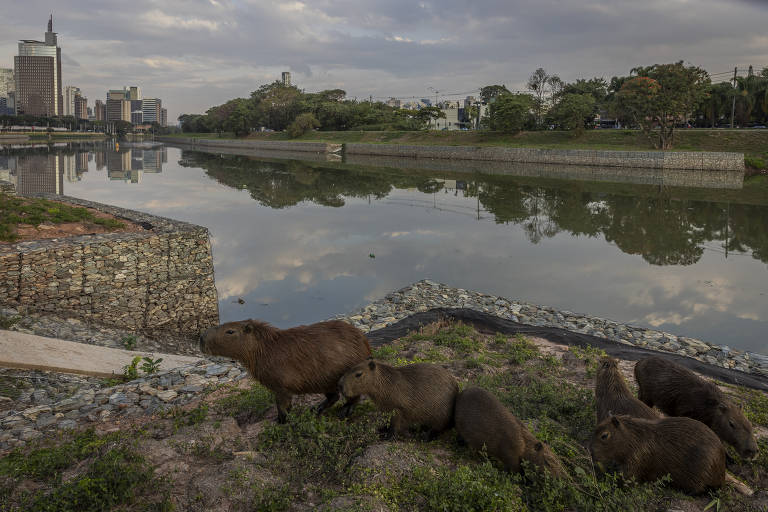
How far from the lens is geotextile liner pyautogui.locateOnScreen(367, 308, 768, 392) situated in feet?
25.3

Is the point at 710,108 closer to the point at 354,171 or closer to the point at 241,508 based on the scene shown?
the point at 354,171

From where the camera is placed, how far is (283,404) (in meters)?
5.11

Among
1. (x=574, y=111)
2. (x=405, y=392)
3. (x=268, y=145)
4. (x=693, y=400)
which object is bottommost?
(x=693, y=400)

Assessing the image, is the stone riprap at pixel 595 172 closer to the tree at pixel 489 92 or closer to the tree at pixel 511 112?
the tree at pixel 511 112

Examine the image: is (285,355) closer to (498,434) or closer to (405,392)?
(405,392)

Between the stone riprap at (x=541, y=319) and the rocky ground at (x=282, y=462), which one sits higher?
the rocky ground at (x=282, y=462)

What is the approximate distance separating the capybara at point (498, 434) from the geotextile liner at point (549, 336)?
12.4 ft

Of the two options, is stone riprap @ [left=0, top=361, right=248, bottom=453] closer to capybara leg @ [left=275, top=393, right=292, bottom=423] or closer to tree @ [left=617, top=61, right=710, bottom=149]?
capybara leg @ [left=275, top=393, right=292, bottom=423]

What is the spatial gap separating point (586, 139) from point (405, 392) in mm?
57255

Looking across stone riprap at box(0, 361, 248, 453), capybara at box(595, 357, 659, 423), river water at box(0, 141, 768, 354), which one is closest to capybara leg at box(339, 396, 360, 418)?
stone riprap at box(0, 361, 248, 453)

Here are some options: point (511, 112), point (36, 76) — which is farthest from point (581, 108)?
point (36, 76)

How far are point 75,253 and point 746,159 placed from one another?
160 ft

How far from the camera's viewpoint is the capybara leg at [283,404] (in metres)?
5.09

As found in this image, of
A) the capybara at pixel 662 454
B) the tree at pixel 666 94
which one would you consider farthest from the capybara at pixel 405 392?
the tree at pixel 666 94
